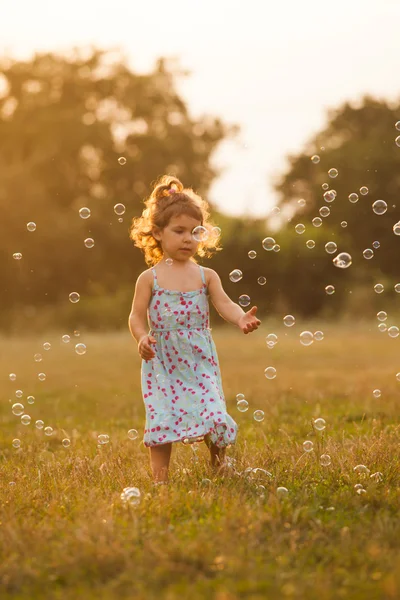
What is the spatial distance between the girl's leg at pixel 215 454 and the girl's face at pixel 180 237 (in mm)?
927

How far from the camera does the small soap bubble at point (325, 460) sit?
14.7 feet

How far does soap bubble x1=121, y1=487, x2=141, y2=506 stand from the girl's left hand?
94 cm

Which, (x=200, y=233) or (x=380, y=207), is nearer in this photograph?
(x=200, y=233)

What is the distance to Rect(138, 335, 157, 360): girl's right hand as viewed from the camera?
4.31 metres

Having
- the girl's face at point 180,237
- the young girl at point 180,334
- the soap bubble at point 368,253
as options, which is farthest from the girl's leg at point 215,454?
the soap bubble at point 368,253

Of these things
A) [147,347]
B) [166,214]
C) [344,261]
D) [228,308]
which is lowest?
[147,347]

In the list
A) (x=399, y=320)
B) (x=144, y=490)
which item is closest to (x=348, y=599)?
(x=144, y=490)

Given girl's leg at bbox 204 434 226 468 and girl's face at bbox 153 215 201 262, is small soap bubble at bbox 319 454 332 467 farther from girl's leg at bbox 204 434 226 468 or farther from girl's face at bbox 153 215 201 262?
girl's face at bbox 153 215 201 262

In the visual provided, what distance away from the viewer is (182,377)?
4.62 m

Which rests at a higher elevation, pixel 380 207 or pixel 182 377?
pixel 380 207

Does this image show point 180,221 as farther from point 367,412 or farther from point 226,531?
point 367,412

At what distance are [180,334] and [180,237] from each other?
1.58ft

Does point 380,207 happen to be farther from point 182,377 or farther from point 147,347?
point 147,347

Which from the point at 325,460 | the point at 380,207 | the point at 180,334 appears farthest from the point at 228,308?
the point at 380,207
